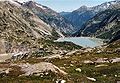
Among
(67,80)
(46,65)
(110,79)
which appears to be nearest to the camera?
(67,80)

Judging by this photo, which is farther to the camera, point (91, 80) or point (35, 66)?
point (35, 66)

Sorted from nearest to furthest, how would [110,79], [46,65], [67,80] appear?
[67,80]
[110,79]
[46,65]

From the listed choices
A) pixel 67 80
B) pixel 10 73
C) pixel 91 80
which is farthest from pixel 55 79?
pixel 10 73

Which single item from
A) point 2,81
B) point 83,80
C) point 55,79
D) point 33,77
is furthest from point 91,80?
point 2,81

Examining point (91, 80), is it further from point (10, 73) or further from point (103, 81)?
point (10, 73)

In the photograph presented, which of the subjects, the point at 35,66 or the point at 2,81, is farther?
the point at 35,66

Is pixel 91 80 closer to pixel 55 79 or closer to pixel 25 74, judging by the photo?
pixel 55 79

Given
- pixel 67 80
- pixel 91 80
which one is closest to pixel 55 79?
pixel 67 80
